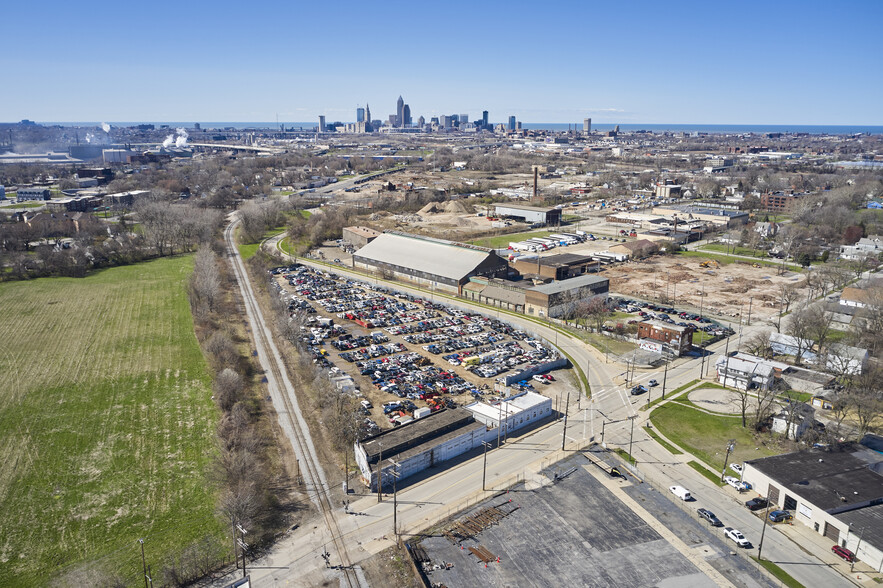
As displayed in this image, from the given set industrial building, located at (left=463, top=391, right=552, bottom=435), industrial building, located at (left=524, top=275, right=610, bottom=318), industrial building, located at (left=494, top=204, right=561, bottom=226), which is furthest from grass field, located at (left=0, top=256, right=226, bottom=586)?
industrial building, located at (left=494, top=204, right=561, bottom=226)

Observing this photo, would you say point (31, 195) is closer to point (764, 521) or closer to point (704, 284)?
point (704, 284)

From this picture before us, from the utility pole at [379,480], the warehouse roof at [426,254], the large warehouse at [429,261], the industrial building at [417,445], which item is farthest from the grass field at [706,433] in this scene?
the warehouse roof at [426,254]

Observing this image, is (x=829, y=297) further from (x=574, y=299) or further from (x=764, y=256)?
(x=574, y=299)

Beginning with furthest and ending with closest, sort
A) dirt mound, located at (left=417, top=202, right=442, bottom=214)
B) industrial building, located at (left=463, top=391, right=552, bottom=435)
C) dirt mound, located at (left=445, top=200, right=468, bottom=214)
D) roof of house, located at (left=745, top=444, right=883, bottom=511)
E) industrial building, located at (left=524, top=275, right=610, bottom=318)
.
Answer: dirt mound, located at (left=445, top=200, right=468, bottom=214) → dirt mound, located at (left=417, top=202, right=442, bottom=214) → industrial building, located at (left=524, top=275, right=610, bottom=318) → industrial building, located at (left=463, top=391, right=552, bottom=435) → roof of house, located at (left=745, top=444, right=883, bottom=511)

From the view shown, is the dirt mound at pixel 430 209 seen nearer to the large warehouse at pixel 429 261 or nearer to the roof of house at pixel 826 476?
the large warehouse at pixel 429 261

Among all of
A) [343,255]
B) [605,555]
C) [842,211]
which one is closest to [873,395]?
[605,555]

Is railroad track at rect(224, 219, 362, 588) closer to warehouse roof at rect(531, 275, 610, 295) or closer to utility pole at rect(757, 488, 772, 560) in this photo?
utility pole at rect(757, 488, 772, 560)
